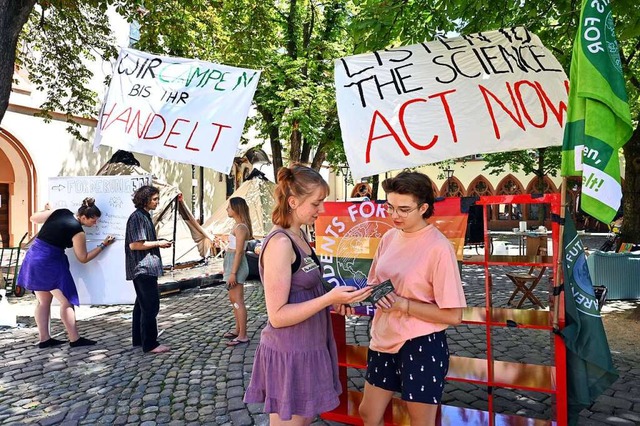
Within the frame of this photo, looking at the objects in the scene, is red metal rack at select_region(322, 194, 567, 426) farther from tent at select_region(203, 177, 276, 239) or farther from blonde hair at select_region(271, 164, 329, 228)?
tent at select_region(203, 177, 276, 239)

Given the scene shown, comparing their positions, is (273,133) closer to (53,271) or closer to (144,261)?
(53,271)

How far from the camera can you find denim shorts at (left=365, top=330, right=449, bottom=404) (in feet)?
8.19

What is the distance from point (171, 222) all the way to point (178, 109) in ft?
32.4

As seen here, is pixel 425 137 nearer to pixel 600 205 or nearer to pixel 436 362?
pixel 600 205

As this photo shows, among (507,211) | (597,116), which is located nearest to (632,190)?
(597,116)

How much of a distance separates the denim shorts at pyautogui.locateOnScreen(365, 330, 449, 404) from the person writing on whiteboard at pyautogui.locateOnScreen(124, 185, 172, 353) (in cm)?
360

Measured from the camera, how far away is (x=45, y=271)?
18.7 feet

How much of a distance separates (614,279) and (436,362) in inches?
301

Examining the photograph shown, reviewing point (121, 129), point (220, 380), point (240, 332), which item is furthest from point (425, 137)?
point (240, 332)

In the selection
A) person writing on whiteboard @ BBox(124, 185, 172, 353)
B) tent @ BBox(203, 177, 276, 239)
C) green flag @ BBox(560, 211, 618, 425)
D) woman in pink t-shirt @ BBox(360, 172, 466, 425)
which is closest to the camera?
woman in pink t-shirt @ BBox(360, 172, 466, 425)

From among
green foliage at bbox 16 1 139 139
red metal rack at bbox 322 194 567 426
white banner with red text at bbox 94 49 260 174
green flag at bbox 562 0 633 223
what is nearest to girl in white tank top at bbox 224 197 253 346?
white banner with red text at bbox 94 49 260 174

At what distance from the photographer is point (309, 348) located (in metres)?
2.35

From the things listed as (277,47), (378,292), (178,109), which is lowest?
(378,292)

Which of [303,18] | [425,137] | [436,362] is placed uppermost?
[303,18]
